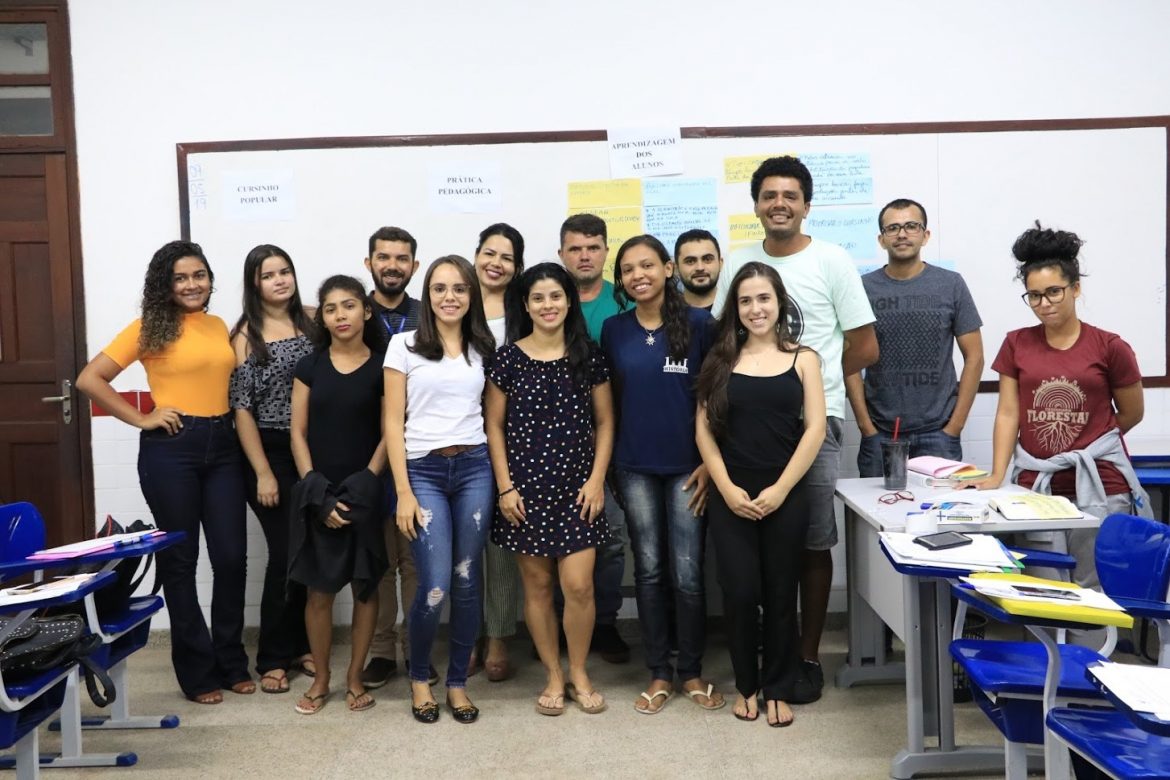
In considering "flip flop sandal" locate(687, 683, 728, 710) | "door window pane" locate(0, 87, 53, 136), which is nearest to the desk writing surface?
"flip flop sandal" locate(687, 683, 728, 710)

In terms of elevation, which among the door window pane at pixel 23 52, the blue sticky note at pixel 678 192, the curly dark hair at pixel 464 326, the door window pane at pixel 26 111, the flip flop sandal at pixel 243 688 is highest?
the door window pane at pixel 23 52

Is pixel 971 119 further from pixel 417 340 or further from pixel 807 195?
pixel 417 340

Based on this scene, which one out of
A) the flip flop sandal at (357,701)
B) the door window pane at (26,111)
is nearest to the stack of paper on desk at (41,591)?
the flip flop sandal at (357,701)

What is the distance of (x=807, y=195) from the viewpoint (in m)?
3.02

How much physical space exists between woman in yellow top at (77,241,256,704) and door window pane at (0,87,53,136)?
47.7 inches

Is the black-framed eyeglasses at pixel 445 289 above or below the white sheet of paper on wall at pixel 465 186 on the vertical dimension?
below

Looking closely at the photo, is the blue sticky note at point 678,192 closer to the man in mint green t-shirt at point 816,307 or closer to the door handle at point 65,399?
the man in mint green t-shirt at point 816,307

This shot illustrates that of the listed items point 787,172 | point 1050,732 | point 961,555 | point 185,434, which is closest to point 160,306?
point 185,434

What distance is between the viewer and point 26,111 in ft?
12.5

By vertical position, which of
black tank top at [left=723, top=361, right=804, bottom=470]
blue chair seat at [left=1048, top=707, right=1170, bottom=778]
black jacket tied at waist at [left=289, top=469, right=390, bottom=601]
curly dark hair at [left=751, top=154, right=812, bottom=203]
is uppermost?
curly dark hair at [left=751, top=154, right=812, bottom=203]

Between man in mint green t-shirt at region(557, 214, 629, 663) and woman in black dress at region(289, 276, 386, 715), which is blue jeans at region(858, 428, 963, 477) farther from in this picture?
woman in black dress at region(289, 276, 386, 715)

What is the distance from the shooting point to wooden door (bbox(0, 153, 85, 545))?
12.4ft

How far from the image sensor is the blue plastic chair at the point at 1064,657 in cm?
199

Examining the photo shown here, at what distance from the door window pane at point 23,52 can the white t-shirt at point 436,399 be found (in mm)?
2254
